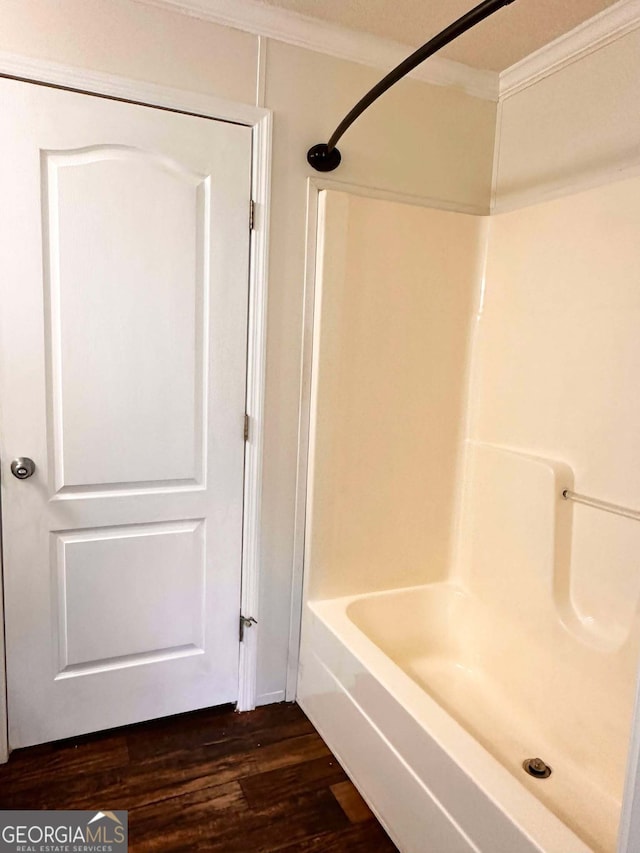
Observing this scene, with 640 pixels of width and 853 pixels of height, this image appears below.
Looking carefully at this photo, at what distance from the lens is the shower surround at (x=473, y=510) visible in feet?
5.30

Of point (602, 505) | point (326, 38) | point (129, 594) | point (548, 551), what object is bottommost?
point (129, 594)

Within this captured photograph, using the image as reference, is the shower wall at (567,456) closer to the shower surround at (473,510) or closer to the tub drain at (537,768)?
the shower surround at (473,510)

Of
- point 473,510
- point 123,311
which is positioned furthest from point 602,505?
point 123,311

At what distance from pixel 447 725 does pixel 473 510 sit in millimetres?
982

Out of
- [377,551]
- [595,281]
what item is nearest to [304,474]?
[377,551]

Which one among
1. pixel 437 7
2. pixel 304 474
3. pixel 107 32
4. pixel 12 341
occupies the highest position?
pixel 437 7

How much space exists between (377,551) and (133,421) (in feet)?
3.49

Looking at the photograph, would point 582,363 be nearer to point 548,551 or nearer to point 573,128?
point 548,551

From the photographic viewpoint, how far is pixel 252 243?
6.25 ft

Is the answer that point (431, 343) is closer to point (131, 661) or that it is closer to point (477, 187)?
point (477, 187)

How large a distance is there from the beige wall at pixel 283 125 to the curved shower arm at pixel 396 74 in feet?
0.17

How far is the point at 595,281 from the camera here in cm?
179

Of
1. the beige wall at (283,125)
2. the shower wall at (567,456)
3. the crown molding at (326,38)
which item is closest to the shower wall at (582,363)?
the shower wall at (567,456)

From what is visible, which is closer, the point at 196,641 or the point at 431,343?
the point at 196,641
